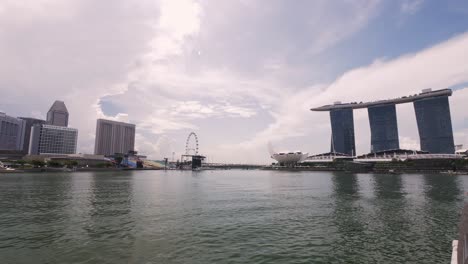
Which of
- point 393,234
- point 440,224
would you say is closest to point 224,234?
point 393,234

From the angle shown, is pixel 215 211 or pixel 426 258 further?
pixel 215 211

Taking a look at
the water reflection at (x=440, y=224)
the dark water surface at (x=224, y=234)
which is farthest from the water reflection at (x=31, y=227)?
the water reflection at (x=440, y=224)

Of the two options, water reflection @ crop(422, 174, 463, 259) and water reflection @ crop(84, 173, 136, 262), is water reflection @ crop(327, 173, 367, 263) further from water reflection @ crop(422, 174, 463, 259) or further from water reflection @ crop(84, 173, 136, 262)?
water reflection @ crop(84, 173, 136, 262)

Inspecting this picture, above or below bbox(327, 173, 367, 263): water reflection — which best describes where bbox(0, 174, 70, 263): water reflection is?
above

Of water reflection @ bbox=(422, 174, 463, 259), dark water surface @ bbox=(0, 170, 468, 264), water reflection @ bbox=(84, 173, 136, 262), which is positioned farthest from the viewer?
water reflection @ bbox=(422, 174, 463, 259)

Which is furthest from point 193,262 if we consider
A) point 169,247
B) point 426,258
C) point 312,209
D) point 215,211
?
point 312,209

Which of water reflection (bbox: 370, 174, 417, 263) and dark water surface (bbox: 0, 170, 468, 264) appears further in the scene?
water reflection (bbox: 370, 174, 417, 263)

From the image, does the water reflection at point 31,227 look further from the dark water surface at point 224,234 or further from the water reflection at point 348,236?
the water reflection at point 348,236

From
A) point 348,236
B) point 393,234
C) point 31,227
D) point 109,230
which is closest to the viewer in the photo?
point 348,236

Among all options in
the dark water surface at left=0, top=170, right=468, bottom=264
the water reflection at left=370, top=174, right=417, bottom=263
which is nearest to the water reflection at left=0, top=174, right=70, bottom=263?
the dark water surface at left=0, top=170, right=468, bottom=264

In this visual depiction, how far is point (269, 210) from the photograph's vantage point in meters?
39.2

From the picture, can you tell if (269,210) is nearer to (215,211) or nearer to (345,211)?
(215,211)

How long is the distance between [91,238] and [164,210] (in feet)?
49.7

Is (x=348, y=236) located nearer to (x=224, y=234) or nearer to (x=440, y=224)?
(x=224, y=234)
